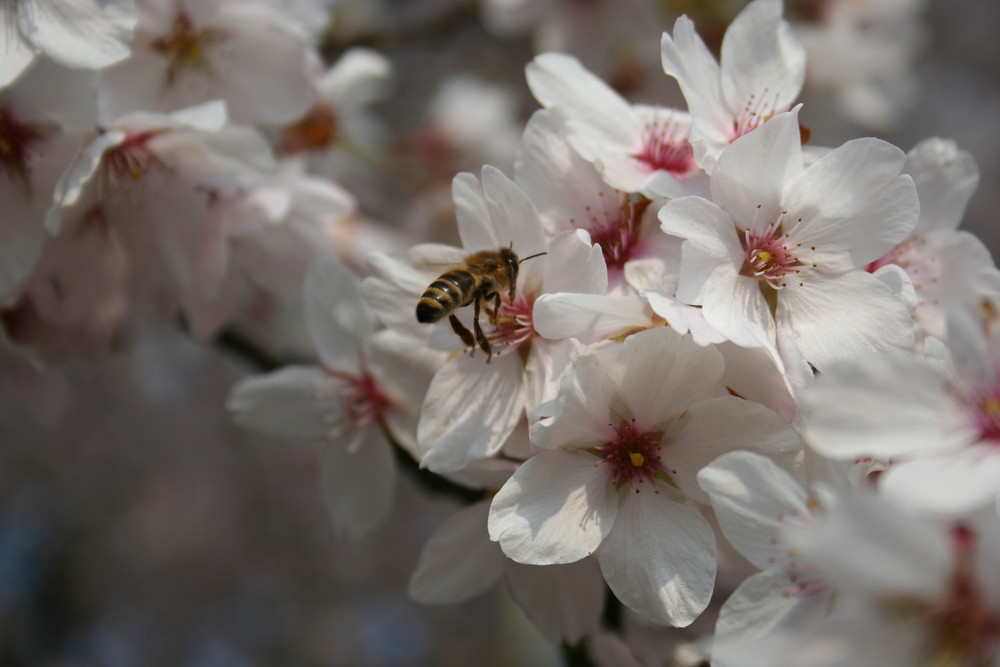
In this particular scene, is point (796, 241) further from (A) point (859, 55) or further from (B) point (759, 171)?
(A) point (859, 55)

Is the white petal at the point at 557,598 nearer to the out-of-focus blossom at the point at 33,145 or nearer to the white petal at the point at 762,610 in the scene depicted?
the white petal at the point at 762,610

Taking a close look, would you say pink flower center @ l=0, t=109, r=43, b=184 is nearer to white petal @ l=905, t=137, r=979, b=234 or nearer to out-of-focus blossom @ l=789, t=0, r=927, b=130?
white petal @ l=905, t=137, r=979, b=234

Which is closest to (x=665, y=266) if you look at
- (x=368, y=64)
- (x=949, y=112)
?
(x=368, y=64)

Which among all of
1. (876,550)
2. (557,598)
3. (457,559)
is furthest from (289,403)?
(876,550)

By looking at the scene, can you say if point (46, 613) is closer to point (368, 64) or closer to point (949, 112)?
point (368, 64)

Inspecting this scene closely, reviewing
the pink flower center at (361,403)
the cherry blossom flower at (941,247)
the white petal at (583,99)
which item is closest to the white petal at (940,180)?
the cherry blossom flower at (941,247)

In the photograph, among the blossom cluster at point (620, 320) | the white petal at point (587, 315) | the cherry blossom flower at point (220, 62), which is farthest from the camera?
the cherry blossom flower at point (220, 62)

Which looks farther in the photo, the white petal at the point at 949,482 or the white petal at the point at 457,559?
the white petal at the point at 457,559
